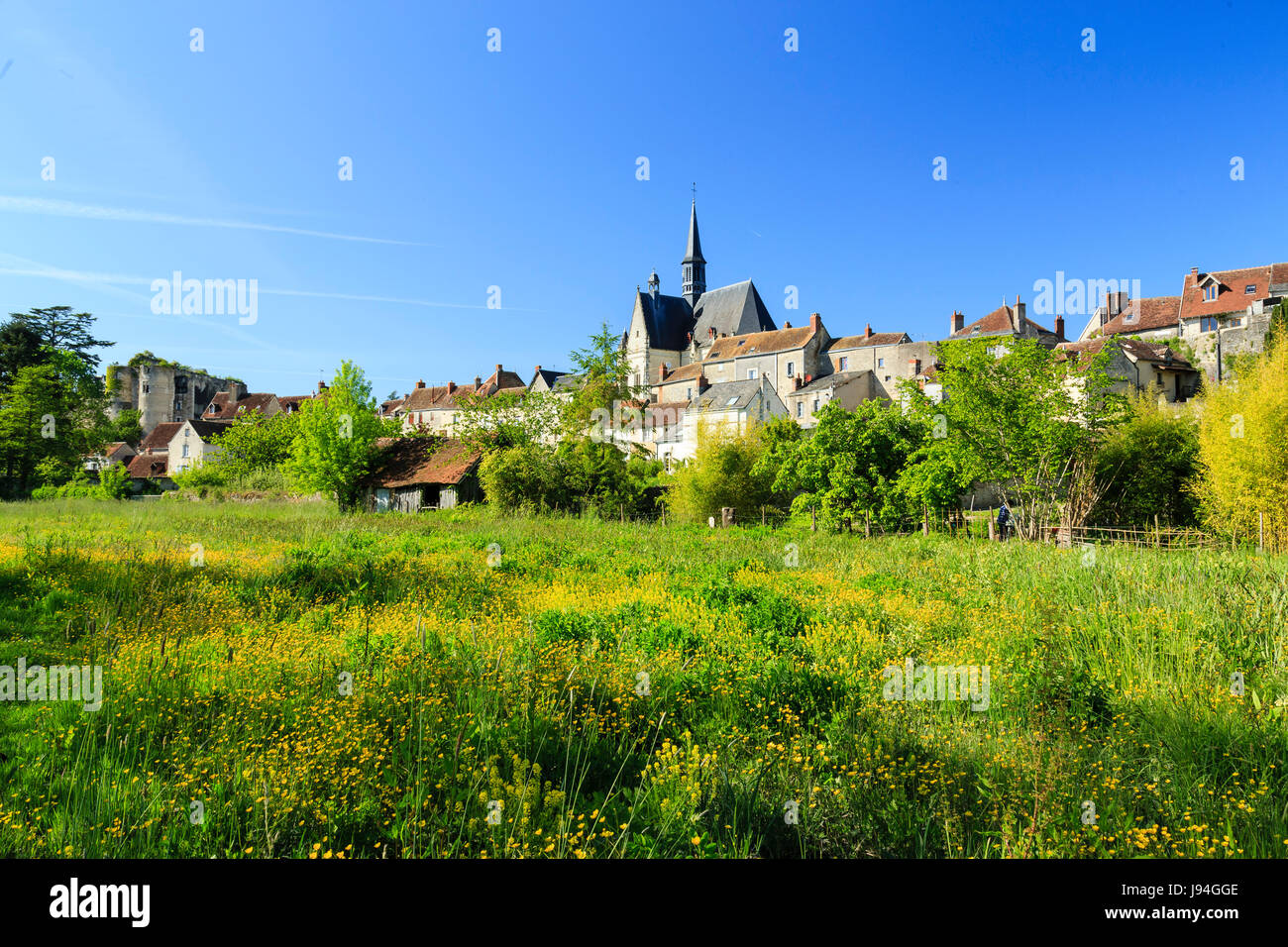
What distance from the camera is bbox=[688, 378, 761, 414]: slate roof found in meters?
57.9

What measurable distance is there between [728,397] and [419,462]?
99.6 feet

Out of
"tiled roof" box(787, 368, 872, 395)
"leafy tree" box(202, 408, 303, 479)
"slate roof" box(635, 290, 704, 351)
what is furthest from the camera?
"slate roof" box(635, 290, 704, 351)

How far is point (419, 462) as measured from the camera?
39.3 meters

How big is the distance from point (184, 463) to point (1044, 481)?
243ft

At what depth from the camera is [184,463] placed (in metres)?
66.9

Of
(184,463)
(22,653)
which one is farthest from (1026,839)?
(184,463)

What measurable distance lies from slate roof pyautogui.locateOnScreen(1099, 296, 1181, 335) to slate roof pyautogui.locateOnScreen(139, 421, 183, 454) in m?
95.5

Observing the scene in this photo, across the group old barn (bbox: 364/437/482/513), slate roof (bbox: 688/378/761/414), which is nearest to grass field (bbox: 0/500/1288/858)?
old barn (bbox: 364/437/482/513)

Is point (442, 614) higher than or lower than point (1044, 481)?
lower

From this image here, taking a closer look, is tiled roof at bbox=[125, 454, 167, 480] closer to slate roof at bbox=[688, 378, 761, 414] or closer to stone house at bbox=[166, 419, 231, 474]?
stone house at bbox=[166, 419, 231, 474]

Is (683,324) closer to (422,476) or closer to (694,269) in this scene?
(694,269)

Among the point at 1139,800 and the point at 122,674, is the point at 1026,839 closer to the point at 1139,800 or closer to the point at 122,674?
the point at 1139,800

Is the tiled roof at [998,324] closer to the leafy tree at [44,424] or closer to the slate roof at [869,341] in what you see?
the slate roof at [869,341]

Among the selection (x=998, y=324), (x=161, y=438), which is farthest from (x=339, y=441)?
(x=998, y=324)
